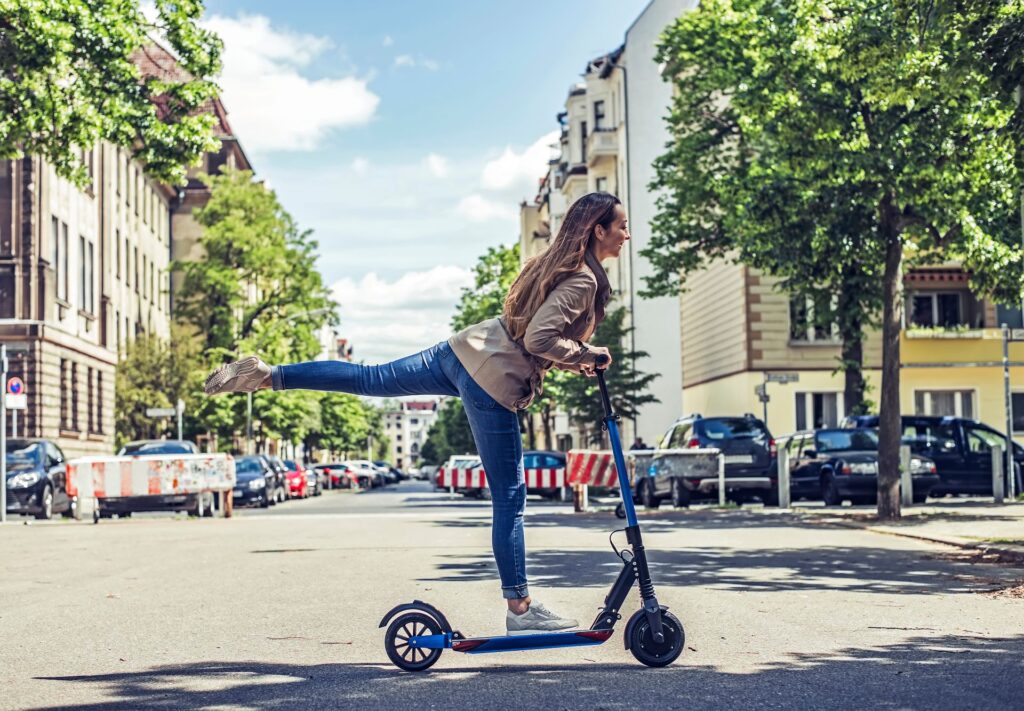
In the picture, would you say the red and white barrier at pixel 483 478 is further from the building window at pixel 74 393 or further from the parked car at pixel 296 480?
the building window at pixel 74 393

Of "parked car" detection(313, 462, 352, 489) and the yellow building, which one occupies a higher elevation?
the yellow building

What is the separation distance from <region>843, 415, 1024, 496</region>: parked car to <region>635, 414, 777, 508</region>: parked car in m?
2.88

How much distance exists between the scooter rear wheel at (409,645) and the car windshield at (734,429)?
2147 centimetres

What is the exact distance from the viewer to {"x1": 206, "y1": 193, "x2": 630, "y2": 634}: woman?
5.94 m

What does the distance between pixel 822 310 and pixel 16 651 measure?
2491 centimetres

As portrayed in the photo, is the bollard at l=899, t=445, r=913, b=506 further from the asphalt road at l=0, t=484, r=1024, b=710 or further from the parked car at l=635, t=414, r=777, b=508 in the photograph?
the asphalt road at l=0, t=484, r=1024, b=710

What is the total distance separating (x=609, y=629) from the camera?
600cm

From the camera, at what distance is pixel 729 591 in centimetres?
1002

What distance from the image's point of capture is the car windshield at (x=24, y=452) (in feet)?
93.3

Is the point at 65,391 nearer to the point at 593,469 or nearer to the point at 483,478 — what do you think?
the point at 483,478

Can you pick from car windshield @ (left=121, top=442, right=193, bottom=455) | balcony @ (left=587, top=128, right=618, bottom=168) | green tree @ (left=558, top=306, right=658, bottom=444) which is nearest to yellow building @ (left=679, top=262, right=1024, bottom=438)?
green tree @ (left=558, top=306, right=658, bottom=444)

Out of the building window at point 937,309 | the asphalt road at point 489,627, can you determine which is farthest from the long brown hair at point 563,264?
the building window at point 937,309

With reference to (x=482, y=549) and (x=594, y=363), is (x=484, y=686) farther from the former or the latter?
(x=482, y=549)

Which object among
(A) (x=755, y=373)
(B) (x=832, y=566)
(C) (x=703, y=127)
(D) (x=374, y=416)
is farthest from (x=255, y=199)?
(D) (x=374, y=416)
